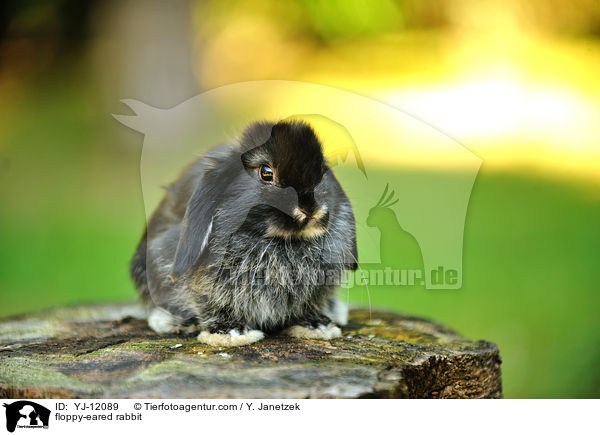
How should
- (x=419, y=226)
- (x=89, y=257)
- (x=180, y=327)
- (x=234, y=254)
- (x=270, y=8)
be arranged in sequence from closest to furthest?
→ (x=234, y=254)
(x=180, y=327)
(x=419, y=226)
(x=270, y=8)
(x=89, y=257)

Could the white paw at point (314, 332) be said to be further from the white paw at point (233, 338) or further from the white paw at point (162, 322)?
the white paw at point (162, 322)

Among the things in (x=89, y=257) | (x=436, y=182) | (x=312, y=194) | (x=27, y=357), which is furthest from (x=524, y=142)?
(x=27, y=357)

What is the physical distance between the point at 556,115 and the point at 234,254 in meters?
1.32

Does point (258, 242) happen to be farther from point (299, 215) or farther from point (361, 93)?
point (361, 93)

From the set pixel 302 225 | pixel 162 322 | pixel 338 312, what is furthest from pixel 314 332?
pixel 162 322

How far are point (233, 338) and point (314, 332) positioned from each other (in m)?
0.20

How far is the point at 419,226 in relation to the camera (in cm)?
172

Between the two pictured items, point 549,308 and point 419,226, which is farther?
point 549,308

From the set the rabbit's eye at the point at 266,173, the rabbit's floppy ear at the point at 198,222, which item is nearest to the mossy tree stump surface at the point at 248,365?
the rabbit's floppy ear at the point at 198,222

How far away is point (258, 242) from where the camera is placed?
144 cm
